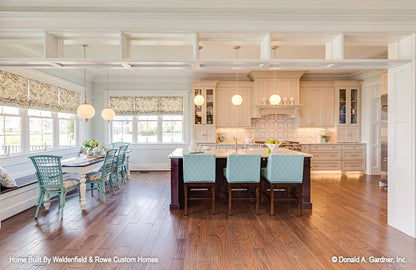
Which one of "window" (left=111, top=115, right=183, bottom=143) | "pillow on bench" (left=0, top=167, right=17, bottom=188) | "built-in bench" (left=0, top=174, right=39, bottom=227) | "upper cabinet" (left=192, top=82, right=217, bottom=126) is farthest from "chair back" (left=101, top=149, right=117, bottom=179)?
"upper cabinet" (left=192, top=82, right=217, bottom=126)

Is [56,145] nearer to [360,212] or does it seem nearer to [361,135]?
[360,212]

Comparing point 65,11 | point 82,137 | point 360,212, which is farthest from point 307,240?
point 82,137

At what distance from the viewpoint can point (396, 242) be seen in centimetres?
255

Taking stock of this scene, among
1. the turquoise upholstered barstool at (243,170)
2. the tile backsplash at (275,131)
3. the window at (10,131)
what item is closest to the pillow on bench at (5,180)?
the window at (10,131)

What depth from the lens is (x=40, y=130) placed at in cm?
487

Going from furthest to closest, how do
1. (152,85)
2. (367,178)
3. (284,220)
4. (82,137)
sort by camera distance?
1. (152,85)
2. (82,137)
3. (367,178)
4. (284,220)

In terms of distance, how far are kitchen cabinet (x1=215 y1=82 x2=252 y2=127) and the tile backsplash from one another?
40 cm

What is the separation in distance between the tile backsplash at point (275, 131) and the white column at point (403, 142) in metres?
3.86

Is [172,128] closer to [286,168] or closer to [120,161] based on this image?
[120,161]

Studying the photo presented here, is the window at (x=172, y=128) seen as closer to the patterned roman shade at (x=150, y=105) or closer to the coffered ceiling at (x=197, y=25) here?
the patterned roman shade at (x=150, y=105)

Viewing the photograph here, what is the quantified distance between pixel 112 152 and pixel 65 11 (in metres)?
2.42

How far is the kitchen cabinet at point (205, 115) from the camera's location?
632 centimetres

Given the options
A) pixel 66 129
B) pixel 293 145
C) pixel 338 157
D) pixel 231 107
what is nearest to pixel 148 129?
pixel 66 129

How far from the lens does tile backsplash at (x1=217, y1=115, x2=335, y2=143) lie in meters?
6.73
